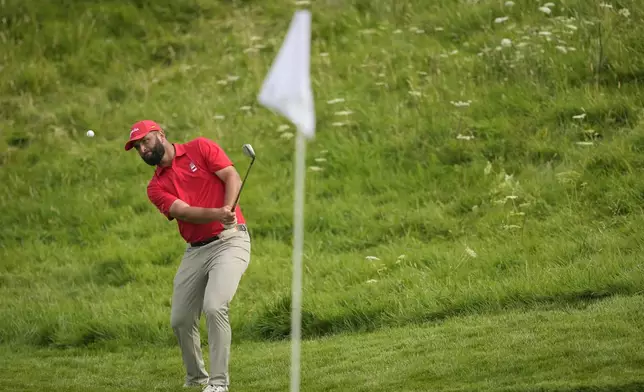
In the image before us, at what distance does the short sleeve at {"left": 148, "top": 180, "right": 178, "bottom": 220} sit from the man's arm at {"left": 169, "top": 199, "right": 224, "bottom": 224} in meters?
0.07

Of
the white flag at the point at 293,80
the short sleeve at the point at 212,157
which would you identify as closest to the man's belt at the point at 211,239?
the short sleeve at the point at 212,157

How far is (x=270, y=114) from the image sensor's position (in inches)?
649

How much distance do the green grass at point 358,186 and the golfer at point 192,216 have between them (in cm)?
78

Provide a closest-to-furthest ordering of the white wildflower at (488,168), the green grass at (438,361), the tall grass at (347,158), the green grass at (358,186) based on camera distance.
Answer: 1. the green grass at (438,361)
2. the green grass at (358,186)
3. the tall grass at (347,158)
4. the white wildflower at (488,168)

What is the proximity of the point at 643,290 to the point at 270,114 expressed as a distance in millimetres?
7655

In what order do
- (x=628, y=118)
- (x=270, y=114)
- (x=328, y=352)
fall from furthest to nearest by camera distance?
(x=270, y=114)
(x=628, y=118)
(x=328, y=352)

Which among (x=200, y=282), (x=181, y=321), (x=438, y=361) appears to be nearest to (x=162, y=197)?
(x=200, y=282)

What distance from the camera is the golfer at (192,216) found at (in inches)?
353

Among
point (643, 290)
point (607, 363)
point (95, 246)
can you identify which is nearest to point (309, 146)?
point (95, 246)

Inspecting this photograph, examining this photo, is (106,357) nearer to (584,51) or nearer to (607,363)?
(607,363)

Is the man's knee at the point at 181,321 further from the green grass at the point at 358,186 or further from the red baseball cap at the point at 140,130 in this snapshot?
the red baseball cap at the point at 140,130

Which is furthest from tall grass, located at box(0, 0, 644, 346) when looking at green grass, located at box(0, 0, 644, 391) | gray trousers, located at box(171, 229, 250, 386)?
gray trousers, located at box(171, 229, 250, 386)

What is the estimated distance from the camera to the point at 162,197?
9.05 m

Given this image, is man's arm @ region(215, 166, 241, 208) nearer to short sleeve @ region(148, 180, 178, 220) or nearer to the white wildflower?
short sleeve @ region(148, 180, 178, 220)
